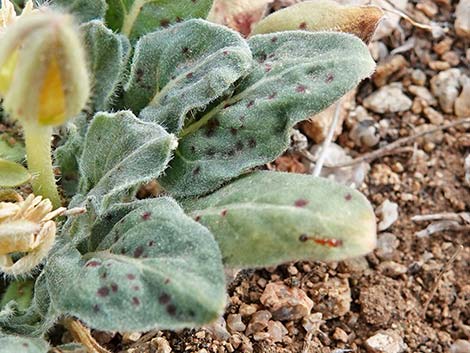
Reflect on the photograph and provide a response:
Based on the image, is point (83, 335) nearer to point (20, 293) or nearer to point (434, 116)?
point (20, 293)

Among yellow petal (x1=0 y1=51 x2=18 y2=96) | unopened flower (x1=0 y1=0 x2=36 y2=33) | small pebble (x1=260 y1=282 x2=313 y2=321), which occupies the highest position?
yellow petal (x1=0 y1=51 x2=18 y2=96)

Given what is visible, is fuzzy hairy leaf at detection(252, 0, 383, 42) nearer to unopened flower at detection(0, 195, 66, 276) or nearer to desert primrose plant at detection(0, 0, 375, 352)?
A: desert primrose plant at detection(0, 0, 375, 352)

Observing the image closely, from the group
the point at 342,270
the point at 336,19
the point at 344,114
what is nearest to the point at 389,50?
the point at 344,114

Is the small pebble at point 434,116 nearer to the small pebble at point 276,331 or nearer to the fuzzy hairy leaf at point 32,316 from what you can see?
the small pebble at point 276,331

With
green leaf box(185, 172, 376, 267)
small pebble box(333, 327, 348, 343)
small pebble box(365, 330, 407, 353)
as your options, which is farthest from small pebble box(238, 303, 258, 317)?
green leaf box(185, 172, 376, 267)

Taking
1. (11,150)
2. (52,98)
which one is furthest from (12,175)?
(52,98)

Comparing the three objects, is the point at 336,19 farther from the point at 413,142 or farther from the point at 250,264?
the point at 250,264
